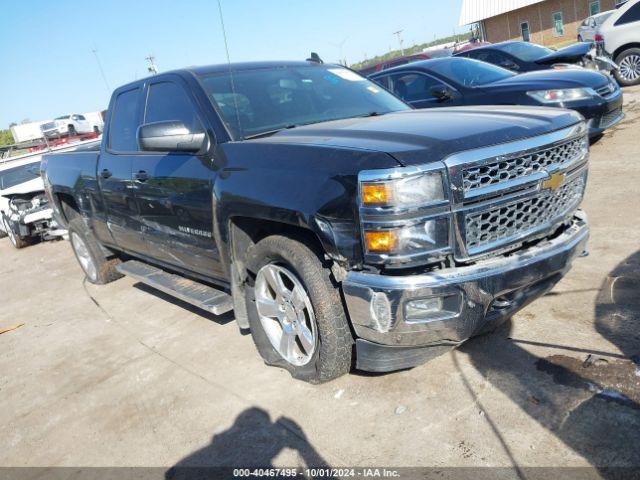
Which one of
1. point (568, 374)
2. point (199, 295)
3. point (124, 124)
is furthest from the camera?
point (124, 124)

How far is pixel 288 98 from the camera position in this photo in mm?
3889

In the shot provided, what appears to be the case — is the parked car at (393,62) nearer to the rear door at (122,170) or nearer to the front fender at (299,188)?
the rear door at (122,170)

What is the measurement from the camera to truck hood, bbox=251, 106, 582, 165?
2.55 metres

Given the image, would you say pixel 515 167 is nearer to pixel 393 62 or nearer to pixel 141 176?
Answer: pixel 141 176

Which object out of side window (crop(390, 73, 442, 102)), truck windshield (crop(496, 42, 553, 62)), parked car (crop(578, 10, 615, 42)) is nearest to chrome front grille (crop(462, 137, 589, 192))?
side window (crop(390, 73, 442, 102))

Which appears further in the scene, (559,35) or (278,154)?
(559,35)

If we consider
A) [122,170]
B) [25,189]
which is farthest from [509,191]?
[25,189]

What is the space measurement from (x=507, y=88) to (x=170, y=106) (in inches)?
188

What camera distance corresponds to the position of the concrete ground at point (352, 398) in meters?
2.51

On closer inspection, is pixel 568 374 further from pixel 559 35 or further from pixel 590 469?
pixel 559 35

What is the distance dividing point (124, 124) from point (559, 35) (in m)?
36.1

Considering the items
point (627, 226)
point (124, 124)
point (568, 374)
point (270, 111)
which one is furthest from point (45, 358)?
point (627, 226)

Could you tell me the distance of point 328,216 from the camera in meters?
2.64

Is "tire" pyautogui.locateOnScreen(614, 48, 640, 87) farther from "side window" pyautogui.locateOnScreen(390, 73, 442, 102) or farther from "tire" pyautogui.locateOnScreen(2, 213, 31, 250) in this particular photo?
"tire" pyautogui.locateOnScreen(2, 213, 31, 250)
